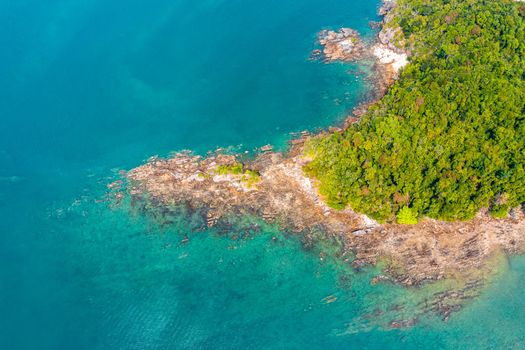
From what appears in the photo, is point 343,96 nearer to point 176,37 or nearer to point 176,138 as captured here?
point 176,138

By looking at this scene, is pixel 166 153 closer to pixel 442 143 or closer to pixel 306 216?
pixel 306 216

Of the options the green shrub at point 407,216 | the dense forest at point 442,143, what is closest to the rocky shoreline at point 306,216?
the green shrub at point 407,216

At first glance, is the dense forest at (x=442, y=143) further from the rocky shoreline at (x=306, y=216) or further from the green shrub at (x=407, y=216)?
the rocky shoreline at (x=306, y=216)

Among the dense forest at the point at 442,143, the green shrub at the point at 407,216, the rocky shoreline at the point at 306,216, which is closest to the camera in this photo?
the rocky shoreline at the point at 306,216

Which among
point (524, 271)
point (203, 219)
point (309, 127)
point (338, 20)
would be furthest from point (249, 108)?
point (524, 271)

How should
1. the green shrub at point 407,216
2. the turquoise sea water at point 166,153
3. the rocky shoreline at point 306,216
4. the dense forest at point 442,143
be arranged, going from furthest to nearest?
the dense forest at point 442,143 < the green shrub at point 407,216 < the rocky shoreline at point 306,216 < the turquoise sea water at point 166,153

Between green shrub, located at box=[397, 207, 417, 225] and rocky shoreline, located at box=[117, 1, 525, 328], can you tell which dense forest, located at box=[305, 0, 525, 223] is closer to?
green shrub, located at box=[397, 207, 417, 225]

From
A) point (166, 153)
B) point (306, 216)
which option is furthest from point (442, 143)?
point (166, 153)
